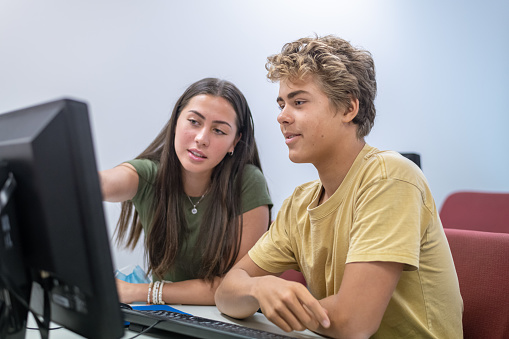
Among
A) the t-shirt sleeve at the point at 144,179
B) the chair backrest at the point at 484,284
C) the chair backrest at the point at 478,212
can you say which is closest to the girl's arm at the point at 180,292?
the t-shirt sleeve at the point at 144,179

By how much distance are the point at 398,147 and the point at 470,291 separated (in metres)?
2.16

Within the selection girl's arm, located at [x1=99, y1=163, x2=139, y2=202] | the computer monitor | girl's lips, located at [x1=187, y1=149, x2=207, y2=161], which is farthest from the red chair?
the computer monitor

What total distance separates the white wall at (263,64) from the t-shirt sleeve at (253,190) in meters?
0.84

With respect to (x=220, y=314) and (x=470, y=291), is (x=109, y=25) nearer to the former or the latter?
(x=220, y=314)

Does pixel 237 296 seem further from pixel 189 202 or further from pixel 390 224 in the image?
pixel 189 202

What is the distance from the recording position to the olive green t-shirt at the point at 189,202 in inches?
62.5

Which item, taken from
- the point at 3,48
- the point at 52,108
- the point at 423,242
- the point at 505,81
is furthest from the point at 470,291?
the point at 505,81

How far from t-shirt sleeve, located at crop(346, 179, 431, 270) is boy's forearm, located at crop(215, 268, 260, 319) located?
260 millimetres

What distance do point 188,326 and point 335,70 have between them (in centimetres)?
65

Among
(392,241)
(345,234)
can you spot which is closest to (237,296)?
(345,234)

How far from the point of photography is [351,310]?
0.89 meters

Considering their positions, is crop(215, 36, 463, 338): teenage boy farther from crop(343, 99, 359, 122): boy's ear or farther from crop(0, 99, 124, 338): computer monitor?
crop(0, 99, 124, 338): computer monitor

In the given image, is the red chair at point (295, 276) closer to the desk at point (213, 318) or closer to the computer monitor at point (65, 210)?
the desk at point (213, 318)

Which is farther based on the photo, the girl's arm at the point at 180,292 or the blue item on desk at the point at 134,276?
the blue item on desk at the point at 134,276
